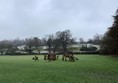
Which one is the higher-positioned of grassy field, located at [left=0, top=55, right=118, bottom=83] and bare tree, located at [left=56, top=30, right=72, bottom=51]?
bare tree, located at [left=56, top=30, right=72, bottom=51]

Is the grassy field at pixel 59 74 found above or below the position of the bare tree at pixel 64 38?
below

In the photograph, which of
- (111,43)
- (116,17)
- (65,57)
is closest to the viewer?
(65,57)

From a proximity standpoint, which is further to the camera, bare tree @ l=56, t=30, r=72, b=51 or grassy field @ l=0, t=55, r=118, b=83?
bare tree @ l=56, t=30, r=72, b=51

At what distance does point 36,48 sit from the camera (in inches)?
6447

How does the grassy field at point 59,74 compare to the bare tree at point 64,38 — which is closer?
the grassy field at point 59,74

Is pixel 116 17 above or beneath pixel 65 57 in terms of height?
above

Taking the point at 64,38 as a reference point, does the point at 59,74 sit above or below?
below

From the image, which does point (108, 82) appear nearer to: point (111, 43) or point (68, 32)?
point (111, 43)

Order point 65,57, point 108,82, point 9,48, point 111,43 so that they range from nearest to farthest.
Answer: point 108,82
point 65,57
point 111,43
point 9,48

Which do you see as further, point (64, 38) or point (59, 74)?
point (64, 38)

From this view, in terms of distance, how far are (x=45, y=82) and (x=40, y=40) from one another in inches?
6413

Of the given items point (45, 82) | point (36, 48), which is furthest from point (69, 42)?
point (45, 82)

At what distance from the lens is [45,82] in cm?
1731

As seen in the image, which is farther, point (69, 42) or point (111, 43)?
point (69, 42)
